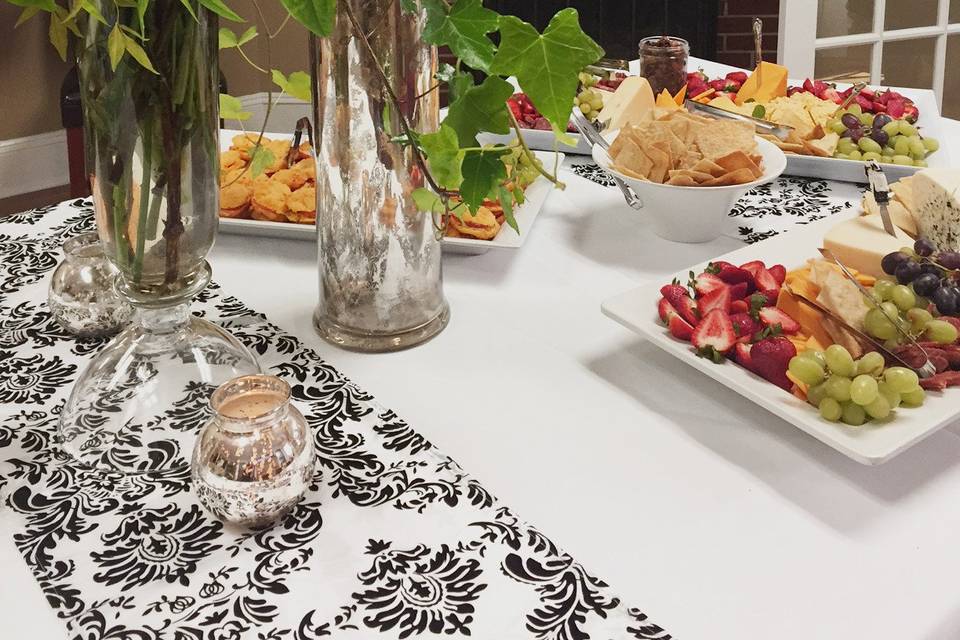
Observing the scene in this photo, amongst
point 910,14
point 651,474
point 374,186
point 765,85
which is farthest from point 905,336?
point 910,14

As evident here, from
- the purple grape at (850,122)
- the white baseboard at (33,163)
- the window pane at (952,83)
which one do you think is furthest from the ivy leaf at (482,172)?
the white baseboard at (33,163)

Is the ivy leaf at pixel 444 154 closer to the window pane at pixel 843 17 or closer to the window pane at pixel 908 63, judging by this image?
Answer: the window pane at pixel 843 17

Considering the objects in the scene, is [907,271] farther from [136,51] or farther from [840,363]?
[136,51]

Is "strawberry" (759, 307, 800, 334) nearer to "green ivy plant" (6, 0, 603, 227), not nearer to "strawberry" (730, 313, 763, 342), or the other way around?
"strawberry" (730, 313, 763, 342)

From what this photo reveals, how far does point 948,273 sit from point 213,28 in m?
0.69

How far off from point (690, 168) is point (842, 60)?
2.23 meters

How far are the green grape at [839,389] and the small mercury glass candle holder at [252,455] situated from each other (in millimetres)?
398

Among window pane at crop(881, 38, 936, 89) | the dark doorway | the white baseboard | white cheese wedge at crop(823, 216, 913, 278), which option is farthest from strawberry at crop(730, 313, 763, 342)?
the white baseboard

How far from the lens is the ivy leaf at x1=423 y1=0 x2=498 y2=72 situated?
27.8 inches

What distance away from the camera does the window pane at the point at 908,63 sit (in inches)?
120

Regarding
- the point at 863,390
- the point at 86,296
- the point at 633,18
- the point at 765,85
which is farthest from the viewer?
the point at 633,18

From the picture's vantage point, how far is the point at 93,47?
2.14ft

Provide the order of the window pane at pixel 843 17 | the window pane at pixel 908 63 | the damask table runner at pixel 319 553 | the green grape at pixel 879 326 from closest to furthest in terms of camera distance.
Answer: the damask table runner at pixel 319 553, the green grape at pixel 879 326, the window pane at pixel 843 17, the window pane at pixel 908 63

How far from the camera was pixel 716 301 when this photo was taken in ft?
2.82
